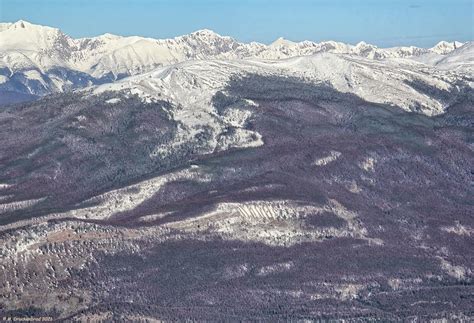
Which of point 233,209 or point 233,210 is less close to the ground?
Answer: point 233,209

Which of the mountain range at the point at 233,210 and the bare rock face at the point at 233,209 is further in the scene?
the bare rock face at the point at 233,209

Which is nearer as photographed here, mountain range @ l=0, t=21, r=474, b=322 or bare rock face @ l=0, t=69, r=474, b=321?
mountain range @ l=0, t=21, r=474, b=322

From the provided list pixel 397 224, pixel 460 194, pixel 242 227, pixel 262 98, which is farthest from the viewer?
pixel 262 98

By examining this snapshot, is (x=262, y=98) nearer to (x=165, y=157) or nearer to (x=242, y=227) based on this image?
(x=165, y=157)

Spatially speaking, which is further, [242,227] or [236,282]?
[242,227]

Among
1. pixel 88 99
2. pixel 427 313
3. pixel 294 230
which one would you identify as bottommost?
pixel 427 313

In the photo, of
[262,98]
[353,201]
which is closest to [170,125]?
[262,98]

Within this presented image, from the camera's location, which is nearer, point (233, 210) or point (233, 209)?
point (233, 210)

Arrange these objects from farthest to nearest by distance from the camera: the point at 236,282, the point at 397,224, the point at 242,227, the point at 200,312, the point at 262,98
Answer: the point at 262,98, the point at 397,224, the point at 242,227, the point at 236,282, the point at 200,312
